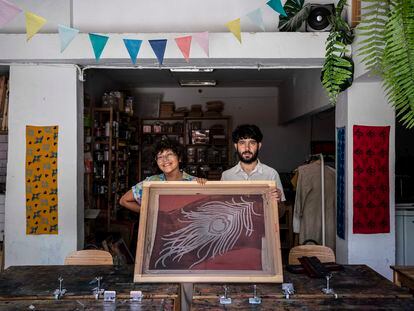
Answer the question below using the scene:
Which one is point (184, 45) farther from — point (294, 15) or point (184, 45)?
point (294, 15)

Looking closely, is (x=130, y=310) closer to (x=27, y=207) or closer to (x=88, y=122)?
(x=27, y=207)

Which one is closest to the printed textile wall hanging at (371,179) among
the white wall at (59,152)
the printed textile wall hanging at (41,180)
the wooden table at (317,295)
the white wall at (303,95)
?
the white wall at (303,95)

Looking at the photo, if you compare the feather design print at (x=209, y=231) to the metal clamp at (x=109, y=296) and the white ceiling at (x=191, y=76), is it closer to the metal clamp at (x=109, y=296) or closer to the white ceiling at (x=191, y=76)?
the metal clamp at (x=109, y=296)

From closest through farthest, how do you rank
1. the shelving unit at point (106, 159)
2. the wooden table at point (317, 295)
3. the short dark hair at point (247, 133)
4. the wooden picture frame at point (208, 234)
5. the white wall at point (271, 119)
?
1. the wooden table at point (317, 295)
2. the wooden picture frame at point (208, 234)
3. the short dark hair at point (247, 133)
4. the shelving unit at point (106, 159)
5. the white wall at point (271, 119)

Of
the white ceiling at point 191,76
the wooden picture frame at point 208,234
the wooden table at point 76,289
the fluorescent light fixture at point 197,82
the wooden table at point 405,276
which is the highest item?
the white ceiling at point 191,76

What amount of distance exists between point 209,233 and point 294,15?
2.48m

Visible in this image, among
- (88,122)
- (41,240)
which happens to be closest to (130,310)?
(41,240)

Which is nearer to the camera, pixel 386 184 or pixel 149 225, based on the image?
pixel 149 225

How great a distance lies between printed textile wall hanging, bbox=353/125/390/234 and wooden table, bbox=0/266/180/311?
2.41m

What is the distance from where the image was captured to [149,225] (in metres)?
2.57

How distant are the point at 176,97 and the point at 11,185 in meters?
5.32

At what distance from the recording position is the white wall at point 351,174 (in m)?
4.12

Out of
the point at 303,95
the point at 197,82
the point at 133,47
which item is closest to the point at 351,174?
the point at 133,47

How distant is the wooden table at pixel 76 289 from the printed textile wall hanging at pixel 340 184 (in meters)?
2.40
